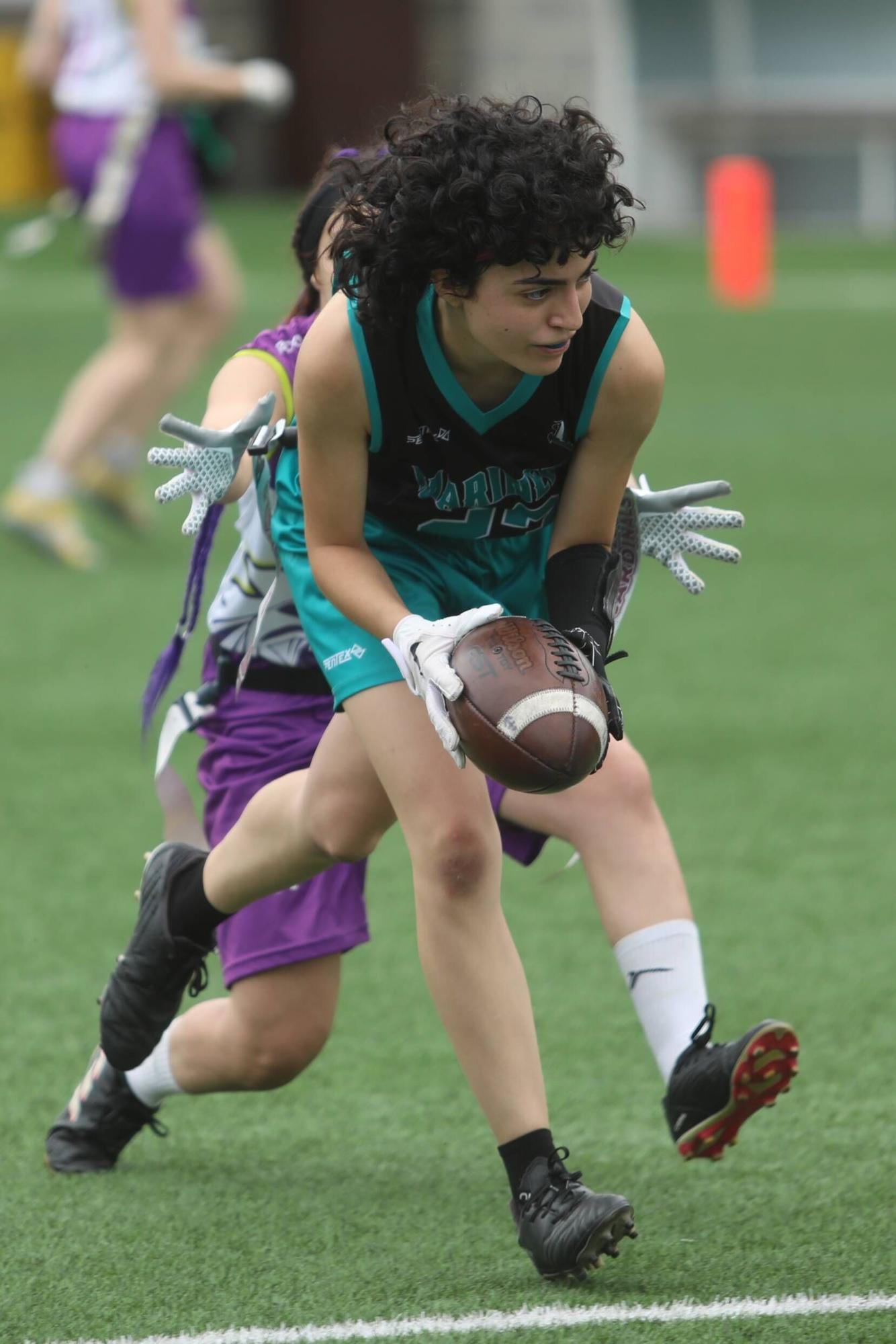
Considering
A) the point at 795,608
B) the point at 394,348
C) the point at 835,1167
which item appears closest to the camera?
the point at 394,348

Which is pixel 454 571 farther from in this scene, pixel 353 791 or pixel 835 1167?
pixel 835 1167

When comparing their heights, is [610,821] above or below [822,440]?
above

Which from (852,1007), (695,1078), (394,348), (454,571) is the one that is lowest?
(852,1007)

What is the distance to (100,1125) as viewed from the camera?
3.59 meters

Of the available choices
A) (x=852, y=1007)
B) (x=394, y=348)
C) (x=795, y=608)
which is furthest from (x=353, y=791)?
(x=795, y=608)

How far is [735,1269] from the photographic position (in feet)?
10.2

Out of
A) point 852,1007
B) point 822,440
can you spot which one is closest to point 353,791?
point 852,1007

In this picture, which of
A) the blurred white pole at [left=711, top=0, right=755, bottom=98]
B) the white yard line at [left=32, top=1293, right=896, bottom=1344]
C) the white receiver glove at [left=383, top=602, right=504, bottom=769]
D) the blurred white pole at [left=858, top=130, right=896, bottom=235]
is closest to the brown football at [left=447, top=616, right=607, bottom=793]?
the white receiver glove at [left=383, top=602, right=504, bottom=769]

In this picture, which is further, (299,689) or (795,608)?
(795,608)

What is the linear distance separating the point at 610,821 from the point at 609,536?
1.53ft

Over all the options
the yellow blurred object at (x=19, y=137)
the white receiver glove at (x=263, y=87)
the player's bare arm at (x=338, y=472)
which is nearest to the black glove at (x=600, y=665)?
the player's bare arm at (x=338, y=472)

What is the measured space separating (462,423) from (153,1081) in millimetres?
1256

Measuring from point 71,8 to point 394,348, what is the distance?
6228 mm

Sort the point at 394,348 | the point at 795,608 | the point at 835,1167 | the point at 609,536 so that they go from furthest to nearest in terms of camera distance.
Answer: the point at 795,608
the point at 835,1167
the point at 609,536
the point at 394,348
